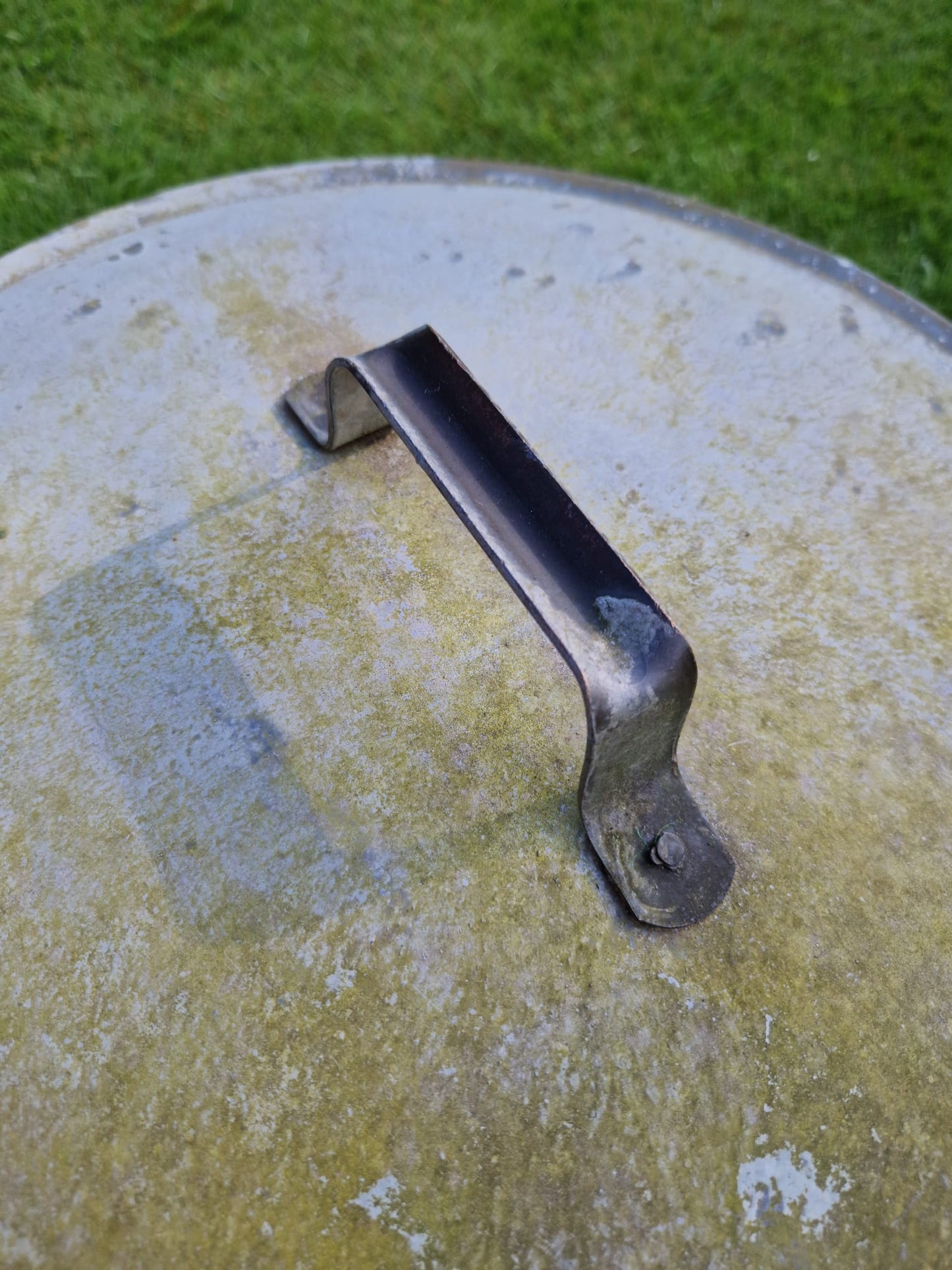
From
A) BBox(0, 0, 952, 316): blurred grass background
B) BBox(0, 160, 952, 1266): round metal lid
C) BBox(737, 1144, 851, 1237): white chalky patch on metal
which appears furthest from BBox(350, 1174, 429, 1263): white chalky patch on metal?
BBox(0, 0, 952, 316): blurred grass background

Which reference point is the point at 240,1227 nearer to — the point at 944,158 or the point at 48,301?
the point at 48,301

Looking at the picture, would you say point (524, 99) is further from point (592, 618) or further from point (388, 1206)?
point (388, 1206)

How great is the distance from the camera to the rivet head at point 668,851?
96 cm

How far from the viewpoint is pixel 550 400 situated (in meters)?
1.31

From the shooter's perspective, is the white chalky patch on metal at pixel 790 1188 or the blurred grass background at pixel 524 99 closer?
the white chalky patch on metal at pixel 790 1188

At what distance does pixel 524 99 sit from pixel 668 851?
2.77 m

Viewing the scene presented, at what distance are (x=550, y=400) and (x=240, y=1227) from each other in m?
0.96

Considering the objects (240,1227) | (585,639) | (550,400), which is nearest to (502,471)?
(585,639)

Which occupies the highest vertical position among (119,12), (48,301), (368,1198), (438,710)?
(119,12)

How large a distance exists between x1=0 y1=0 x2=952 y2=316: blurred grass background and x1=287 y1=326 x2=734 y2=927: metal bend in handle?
2.18 meters

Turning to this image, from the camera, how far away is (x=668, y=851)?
963mm

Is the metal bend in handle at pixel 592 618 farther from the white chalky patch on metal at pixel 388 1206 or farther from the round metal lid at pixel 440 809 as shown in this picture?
the white chalky patch on metal at pixel 388 1206

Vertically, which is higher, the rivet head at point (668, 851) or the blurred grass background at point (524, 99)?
the blurred grass background at point (524, 99)

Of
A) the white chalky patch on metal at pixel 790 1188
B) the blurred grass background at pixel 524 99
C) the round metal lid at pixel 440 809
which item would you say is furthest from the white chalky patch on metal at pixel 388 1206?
the blurred grass background at pixel 524 99
